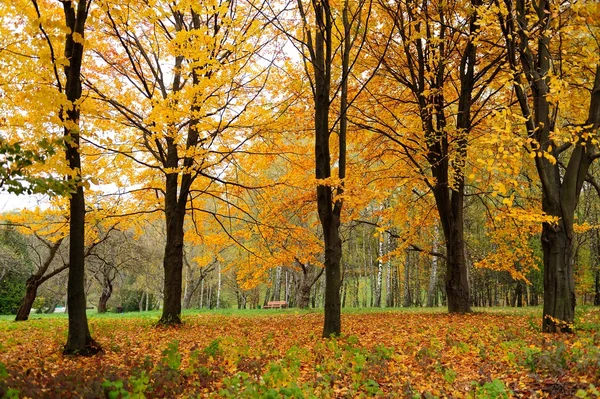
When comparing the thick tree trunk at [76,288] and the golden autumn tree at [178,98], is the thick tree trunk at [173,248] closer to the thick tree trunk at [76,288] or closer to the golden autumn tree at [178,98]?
the golden autumn tree at [178,98]

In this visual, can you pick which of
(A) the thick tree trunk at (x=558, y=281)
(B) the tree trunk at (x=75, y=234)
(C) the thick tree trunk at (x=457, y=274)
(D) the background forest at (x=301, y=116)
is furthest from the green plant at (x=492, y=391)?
(C) the thick tree trunk at (x=457, y=274)

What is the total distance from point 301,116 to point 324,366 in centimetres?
741

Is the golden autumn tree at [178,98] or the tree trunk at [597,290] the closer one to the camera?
the golden autumn tree at [178,98]

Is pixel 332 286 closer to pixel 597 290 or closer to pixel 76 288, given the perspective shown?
pixel 76 288

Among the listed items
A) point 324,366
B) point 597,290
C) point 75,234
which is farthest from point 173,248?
point 597,290

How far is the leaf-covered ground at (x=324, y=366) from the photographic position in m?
4.20

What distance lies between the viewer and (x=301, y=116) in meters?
11.5

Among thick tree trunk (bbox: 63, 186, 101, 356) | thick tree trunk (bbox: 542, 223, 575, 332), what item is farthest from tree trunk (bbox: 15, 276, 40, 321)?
thick tree trunk (bbox: 542, 223, 575, 332)

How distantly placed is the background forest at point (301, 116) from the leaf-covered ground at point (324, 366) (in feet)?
4.56

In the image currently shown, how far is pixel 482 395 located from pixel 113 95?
35.4ft

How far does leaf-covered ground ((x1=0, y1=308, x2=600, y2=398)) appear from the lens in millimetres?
4203

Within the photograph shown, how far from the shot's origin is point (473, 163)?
13.2 meters

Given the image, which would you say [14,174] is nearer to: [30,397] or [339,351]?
[30,397]

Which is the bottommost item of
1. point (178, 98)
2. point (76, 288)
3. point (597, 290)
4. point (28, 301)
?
point (28, 301)
